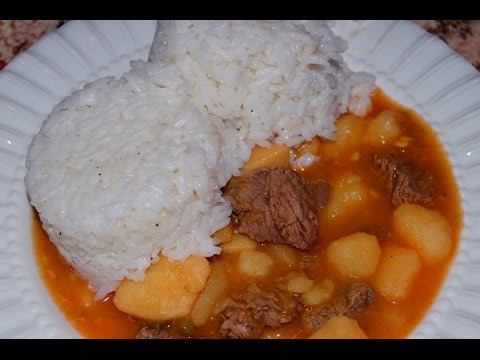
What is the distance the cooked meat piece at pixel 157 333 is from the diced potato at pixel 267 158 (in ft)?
4.25

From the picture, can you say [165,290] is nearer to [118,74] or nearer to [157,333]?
[157,333]

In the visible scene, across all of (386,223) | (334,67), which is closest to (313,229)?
(386,223)

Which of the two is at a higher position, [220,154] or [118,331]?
[220,154]

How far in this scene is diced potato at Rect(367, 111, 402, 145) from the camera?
504 centimetres

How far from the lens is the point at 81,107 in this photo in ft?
15.5

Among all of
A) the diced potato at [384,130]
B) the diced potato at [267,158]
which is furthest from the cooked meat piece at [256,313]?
the diced potato at [384,130]

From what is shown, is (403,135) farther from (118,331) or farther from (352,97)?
(118,331)

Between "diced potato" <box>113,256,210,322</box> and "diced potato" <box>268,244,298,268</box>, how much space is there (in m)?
0.50

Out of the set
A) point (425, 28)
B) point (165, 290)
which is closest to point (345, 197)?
point (165, 290)

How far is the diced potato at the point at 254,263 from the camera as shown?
441cm

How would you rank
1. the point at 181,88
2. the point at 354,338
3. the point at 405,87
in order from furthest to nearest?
the point at 405,87 → the point at 181,88 → the point at 354,338

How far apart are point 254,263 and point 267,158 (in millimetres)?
877

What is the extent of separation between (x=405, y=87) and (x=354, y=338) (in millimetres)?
2207

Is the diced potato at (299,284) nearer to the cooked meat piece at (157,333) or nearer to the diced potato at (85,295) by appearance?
the cooked meat piece at (157,333)
